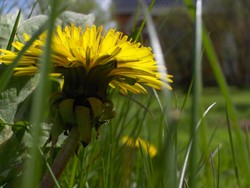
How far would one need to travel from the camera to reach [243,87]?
11727 mm

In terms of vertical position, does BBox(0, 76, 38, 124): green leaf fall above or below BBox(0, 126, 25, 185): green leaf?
above

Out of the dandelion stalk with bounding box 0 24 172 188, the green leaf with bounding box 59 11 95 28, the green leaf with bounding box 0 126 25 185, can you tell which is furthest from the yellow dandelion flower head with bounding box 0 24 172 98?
the green leaf with bounding box 59 11 95 28

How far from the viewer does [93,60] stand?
455 millimetres

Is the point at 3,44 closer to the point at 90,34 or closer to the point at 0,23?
the point at 0,23

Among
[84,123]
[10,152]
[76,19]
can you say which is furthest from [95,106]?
[76,19]

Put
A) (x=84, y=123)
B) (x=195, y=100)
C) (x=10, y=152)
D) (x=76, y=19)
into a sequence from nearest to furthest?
1. (x=195, y=100)
2. (x=84, y=123)
3. (x=10, y=152)
4. (x=76, y=19)

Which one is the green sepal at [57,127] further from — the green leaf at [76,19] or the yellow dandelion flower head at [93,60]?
the green leaf at [76,19]

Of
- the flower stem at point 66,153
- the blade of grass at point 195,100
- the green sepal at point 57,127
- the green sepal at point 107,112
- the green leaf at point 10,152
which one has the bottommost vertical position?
the green leaf at point 10,152

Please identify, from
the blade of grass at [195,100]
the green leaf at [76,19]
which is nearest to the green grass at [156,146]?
the blade of grass at [195,100]

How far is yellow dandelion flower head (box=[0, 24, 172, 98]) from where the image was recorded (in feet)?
1.46

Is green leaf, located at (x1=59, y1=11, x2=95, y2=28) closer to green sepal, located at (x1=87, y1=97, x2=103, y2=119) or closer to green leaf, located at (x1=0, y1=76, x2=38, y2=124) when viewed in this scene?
green leaf, located at (x1=0, y1=76, x2=38, y2=124)

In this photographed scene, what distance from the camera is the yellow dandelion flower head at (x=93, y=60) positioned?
45cm

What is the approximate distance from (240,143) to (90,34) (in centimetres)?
21

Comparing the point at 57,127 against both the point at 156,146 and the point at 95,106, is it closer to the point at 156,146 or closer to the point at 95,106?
the point at 95,106
